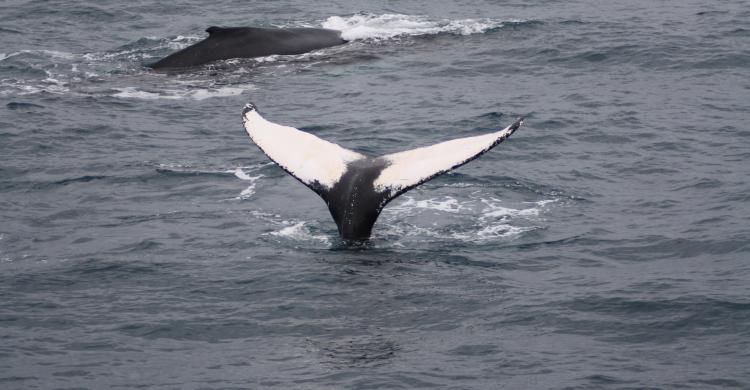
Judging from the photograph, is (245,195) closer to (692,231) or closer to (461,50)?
(692,231)

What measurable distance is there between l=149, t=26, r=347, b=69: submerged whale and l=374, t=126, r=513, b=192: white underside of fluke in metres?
12.1

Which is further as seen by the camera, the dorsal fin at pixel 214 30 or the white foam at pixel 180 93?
the dorsal fin at pixel 214 30

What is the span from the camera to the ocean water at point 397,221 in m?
11.0

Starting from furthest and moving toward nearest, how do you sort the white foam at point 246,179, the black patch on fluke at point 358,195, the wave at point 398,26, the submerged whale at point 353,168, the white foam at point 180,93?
the wave at point 398,26
the white foam at point 180,93
the white foam at point 246,179
the black patch on fluke at point 358,195
the submerged whale at point 353,168

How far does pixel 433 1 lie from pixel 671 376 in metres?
22.9

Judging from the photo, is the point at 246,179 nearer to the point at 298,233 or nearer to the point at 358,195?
the point at 298,233

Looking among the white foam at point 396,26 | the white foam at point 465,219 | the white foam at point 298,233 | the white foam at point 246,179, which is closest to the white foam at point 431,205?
the white foam at point 465,219

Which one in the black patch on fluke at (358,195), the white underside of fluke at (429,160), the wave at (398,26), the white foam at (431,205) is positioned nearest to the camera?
the white underside of fluke at (429,160)

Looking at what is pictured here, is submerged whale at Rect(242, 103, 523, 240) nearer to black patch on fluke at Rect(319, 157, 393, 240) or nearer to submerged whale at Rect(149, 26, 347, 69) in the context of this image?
black patch on fluke at Rect(319, 157, 393, 240)

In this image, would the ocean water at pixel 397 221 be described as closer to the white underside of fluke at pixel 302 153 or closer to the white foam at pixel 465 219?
the white foam at pixel 465 219

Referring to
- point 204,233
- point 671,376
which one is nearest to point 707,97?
point 204,233

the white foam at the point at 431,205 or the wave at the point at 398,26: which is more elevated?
the wave at the point at 398,26

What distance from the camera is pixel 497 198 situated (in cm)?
1595

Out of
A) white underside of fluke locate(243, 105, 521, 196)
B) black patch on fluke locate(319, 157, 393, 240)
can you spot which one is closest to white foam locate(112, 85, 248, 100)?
white underside of fluke locate(243, 105, 521, 196)
